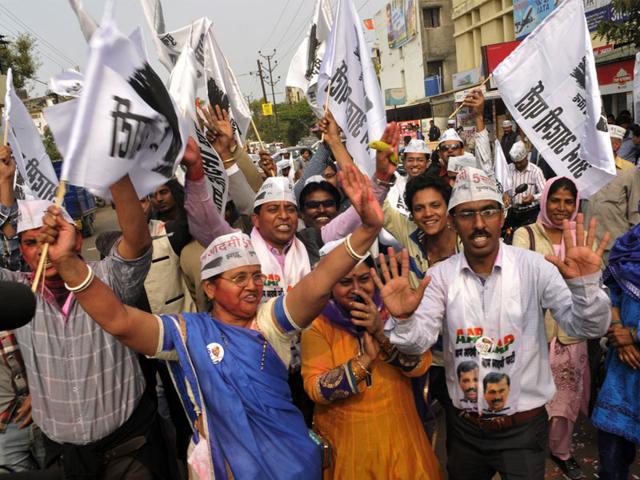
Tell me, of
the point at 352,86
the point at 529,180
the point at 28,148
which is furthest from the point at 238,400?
the point at 529,180

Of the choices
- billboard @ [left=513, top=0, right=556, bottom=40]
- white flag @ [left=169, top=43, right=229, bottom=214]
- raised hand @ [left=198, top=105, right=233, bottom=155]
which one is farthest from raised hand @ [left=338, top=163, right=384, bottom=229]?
billboard @ [left=513, top=0, right=556, bottom=40]

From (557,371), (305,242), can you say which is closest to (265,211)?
(305,242)

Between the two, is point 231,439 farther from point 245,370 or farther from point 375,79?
point 375,79

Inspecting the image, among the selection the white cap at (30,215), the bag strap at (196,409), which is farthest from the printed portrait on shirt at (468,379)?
the white cap at (30,215)

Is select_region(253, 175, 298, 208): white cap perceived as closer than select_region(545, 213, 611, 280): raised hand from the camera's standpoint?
No

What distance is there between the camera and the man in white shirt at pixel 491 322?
2.59 m

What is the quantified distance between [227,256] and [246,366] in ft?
1.66

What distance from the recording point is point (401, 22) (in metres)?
46.7

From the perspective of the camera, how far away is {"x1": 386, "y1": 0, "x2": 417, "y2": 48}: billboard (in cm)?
4338

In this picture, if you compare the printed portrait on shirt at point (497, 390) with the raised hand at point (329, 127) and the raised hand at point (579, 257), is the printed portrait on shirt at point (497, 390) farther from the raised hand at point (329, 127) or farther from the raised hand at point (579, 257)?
the raised hand at point (329, 127)

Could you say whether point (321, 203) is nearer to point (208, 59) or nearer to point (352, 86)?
point (352, 86)

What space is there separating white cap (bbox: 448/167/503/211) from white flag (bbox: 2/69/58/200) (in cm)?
263

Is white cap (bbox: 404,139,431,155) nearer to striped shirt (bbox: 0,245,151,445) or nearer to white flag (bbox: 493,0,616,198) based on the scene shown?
white flag (bbox: 493,0,616,198)

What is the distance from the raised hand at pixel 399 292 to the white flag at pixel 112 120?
3.64ft
